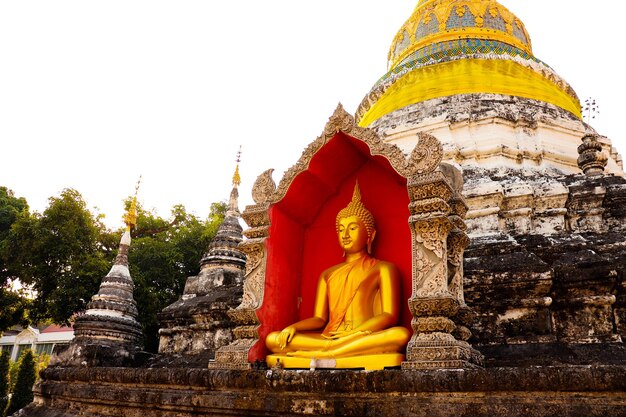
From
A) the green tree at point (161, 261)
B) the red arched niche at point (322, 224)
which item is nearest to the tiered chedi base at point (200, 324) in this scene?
the red arched niche at point (322, 224)

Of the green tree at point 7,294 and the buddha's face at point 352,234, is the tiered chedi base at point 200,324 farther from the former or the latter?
the green tree at point 7,294

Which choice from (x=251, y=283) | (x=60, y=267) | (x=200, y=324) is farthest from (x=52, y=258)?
(x=251, y=283)

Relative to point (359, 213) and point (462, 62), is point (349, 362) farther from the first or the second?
point (462, 62)

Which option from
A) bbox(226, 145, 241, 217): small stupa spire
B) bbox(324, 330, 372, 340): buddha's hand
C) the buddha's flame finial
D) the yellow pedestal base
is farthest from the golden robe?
bbox(226, 145, 241, 217): small stupa spire

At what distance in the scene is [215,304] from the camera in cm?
838

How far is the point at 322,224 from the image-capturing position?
5.77 meters

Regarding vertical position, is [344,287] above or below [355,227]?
below

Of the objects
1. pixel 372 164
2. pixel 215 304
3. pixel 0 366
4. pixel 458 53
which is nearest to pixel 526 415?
pixel 372 164

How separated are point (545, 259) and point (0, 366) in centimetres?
2175

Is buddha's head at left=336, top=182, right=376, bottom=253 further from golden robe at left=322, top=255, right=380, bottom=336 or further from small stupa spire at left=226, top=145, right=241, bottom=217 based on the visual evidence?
small stupa spire at left=226, top=145, right=241, bottom=217

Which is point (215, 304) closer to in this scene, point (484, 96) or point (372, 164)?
point (372, 164)

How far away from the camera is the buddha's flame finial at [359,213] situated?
518 centimetres

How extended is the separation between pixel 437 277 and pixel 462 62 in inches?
338

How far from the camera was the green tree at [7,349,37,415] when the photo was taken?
18.5 m
